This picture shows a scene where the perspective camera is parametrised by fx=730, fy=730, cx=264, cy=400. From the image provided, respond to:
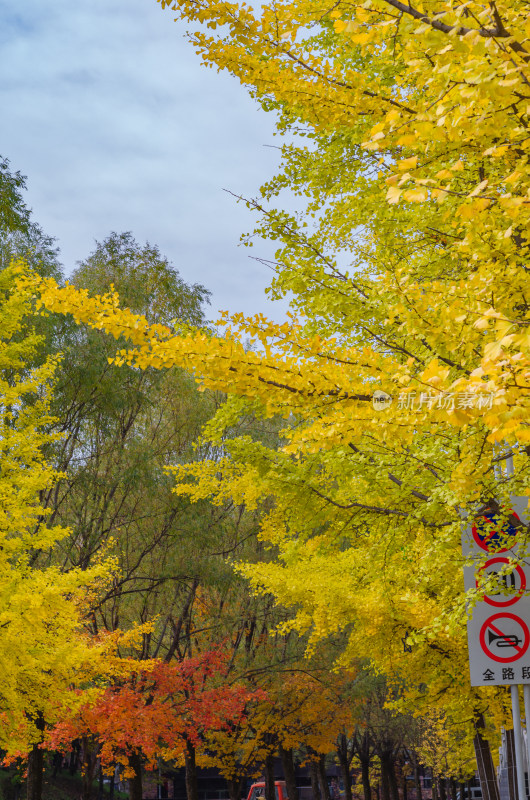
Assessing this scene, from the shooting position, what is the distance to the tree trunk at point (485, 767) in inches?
496

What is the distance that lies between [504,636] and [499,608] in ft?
0.90

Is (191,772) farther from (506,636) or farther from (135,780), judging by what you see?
(506,636)

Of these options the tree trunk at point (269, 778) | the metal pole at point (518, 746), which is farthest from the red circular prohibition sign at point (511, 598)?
the tree trunk at point (269, 778)

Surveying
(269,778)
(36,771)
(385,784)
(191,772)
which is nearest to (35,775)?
(36,771)

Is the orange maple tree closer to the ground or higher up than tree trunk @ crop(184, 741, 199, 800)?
higher up

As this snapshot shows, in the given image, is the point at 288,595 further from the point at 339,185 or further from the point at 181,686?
the point at 339,185

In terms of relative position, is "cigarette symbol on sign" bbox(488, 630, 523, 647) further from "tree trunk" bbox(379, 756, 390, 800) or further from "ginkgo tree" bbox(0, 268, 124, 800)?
"tree trunk" bbox(379, 756, 390, 800)

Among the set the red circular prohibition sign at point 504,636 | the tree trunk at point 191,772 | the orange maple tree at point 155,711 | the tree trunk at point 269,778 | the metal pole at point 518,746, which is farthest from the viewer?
the tree trunk at point 269,778

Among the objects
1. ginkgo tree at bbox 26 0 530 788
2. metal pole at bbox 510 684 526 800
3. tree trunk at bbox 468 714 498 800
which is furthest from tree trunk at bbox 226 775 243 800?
metal pole at bbox 510 684 526 800

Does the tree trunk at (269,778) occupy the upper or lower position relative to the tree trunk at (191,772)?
lower

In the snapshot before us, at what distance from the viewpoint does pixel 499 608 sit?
5.27 m

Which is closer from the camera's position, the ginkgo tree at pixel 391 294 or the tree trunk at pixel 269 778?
the ginkgo tree at pixel 391 294

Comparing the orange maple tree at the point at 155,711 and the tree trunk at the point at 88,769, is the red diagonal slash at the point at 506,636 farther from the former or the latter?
the tree trunk at the point at 88,769

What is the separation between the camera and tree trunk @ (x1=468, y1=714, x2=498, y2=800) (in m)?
12.6
